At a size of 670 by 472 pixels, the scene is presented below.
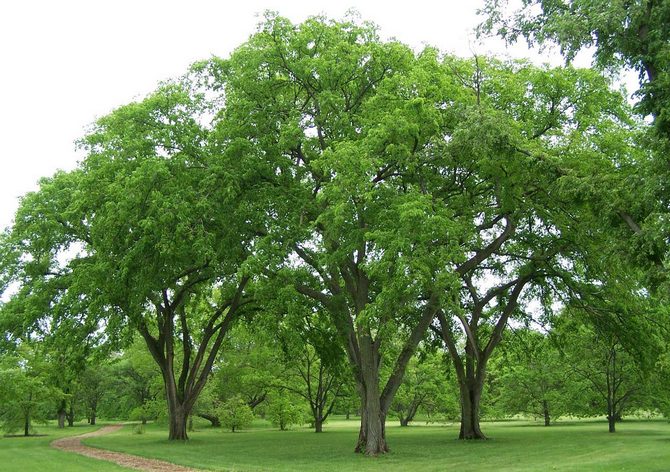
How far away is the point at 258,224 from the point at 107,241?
17.6 ft

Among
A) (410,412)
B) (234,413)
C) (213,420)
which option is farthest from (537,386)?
(213,420)

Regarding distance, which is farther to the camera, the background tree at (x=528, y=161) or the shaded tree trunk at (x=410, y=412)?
the shaded tree trunk at (x=410, y=412)

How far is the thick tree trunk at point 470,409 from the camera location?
28281 millimetres

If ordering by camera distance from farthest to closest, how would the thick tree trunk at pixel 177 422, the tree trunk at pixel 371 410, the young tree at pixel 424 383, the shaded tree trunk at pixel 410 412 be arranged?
the shaded tree trunk at pixel 410 412 → the young tree at pixel 424 383 → the thick tree trunk at pixel 177 422 → the tree trunk at pixel 371 410

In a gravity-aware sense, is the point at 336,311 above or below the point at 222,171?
below

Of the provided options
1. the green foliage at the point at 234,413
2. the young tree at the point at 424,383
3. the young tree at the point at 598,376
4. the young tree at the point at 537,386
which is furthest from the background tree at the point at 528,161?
the young tree at the point at 424,383

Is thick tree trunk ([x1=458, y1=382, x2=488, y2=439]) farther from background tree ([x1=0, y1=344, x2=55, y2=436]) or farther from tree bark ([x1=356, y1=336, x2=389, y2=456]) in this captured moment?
background tree ([x1=0, y1=344, x2=55, y2=436])

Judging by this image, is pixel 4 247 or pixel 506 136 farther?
pixel 4 247

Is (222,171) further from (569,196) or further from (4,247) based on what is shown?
(4,247)

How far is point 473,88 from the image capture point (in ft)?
61.8

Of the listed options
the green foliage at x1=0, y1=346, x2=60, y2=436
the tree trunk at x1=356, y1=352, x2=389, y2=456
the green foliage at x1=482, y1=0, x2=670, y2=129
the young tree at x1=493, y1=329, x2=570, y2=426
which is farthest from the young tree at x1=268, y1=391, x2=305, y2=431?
the green foliage at x1=482, y1=0, x2=670, y2=129

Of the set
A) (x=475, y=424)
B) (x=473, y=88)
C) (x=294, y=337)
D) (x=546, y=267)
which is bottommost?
(x=475, y=424)

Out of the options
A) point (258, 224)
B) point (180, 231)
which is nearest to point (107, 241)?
point (180, 231)

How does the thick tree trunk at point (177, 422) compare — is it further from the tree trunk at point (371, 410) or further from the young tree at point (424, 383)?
the young tree at point (424, 383)
